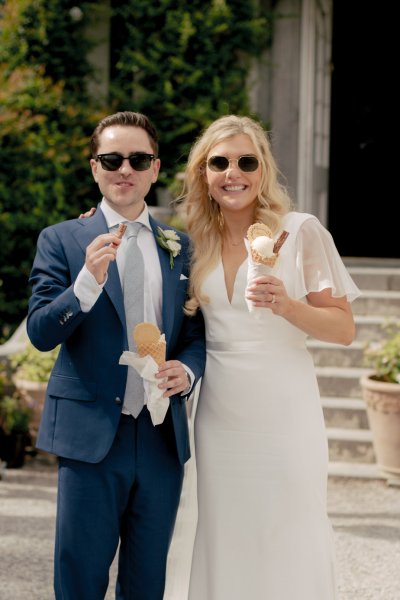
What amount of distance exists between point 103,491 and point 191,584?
59 cm

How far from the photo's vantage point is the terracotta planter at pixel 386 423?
6023mm

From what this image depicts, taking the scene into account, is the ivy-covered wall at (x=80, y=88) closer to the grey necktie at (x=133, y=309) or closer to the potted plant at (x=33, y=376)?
the potted plant at (x=33, y=376)

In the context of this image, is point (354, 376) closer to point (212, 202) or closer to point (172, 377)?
point (212, 202)

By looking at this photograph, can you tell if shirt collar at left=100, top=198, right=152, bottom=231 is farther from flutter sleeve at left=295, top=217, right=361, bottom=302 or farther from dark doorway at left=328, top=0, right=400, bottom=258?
dark doorway at left=328, top=0, right=400, bottom=258

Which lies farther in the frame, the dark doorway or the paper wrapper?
the dark doorway

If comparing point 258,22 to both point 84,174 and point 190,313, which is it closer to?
point 84,174

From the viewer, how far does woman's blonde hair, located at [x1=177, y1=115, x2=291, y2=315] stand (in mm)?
3109

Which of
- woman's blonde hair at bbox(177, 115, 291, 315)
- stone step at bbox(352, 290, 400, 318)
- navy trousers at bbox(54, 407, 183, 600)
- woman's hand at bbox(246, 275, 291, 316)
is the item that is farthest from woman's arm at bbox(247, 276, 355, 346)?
stone step at bbox(352, 290, 400, 318)

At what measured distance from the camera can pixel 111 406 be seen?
2.83 meters

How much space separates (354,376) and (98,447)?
4.39 meters

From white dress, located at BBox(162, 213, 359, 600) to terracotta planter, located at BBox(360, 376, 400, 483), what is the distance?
119 inches

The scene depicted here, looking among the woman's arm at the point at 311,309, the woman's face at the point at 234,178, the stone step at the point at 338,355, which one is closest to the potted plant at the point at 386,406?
the stone step at the point at 338,355

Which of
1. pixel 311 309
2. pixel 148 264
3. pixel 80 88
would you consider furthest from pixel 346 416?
pixel 80 88

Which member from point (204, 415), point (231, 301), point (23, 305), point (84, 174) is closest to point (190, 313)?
point (231, 301)
